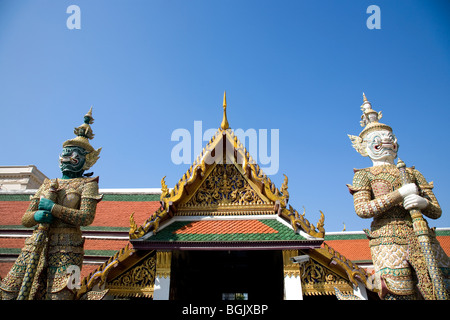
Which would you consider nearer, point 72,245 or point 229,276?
point 72,245

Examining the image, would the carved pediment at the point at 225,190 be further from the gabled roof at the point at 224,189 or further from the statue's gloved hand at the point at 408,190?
the statue's gloved hand at the point at 408,190

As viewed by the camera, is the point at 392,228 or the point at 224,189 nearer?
the point at 392,228

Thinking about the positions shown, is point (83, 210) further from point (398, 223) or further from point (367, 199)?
point (398, 223)

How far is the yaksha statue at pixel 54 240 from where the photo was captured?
5.64 meters

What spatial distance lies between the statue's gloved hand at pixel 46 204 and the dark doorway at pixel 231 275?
3212mm

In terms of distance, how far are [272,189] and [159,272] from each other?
2.77 meters

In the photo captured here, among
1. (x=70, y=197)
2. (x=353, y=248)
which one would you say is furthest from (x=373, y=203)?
(x=353, y=248)

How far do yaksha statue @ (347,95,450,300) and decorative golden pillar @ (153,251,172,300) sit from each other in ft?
12.6

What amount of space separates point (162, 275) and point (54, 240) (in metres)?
2.31

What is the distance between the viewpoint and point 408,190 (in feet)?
19.4

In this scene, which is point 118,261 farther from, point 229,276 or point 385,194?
point 385,194
